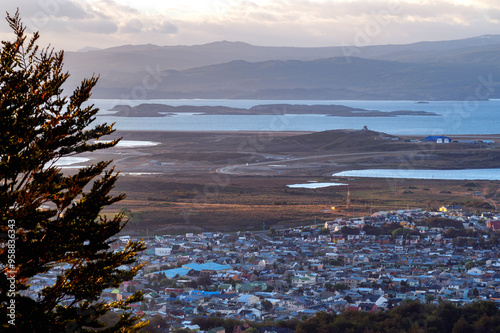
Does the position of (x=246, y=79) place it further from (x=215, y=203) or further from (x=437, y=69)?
(x=215, y=203)

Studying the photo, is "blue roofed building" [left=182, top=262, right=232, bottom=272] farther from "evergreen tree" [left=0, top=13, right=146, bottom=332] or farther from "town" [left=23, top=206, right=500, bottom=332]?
"evergreen tree" [left=0, top=13, right=146, bottom=332]

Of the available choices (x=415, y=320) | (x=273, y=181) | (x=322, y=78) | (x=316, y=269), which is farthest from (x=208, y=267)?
(x=322, y=78)

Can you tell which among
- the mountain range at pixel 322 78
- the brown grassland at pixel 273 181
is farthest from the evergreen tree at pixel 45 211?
the mountain range at pixel 322 78

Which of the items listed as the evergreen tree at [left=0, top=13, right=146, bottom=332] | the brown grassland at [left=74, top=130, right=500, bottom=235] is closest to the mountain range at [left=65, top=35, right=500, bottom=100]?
the brown grassland at [left=74, top=130, right=500, bottom=235]

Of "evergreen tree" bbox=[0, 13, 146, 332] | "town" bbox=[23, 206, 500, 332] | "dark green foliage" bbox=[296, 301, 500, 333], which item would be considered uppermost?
"evergreen tree" bbox=[0, 13, 146, 332]

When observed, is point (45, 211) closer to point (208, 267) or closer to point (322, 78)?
point (208, 267)

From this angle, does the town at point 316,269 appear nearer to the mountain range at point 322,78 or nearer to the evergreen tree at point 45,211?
the evergreen tree at point 45,211
